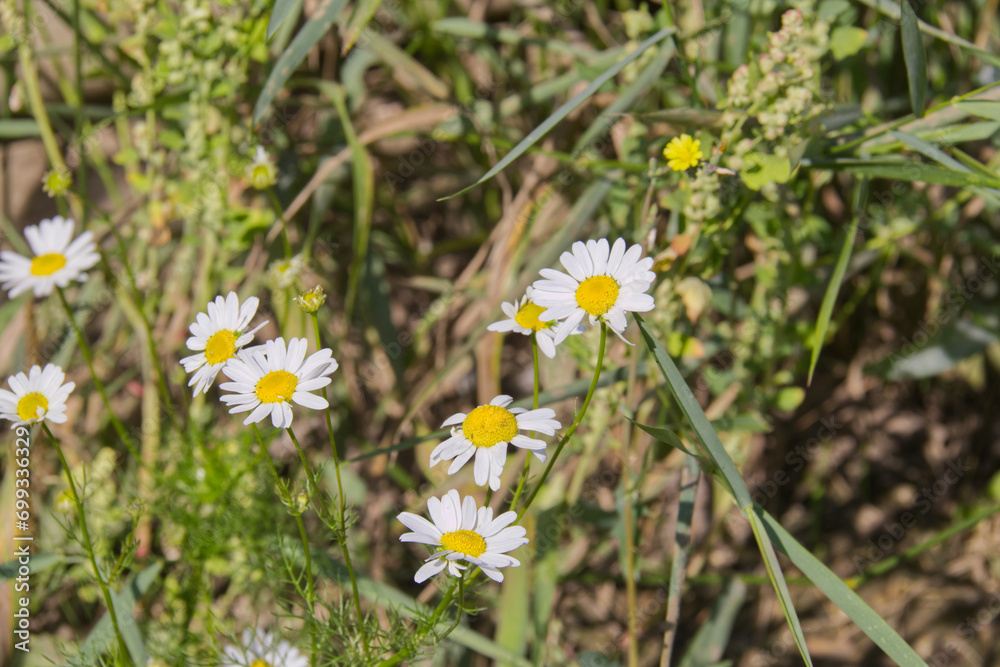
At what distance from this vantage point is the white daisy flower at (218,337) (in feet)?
2.57

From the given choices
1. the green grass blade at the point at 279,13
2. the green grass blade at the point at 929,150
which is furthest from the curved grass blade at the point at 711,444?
the green grass blade at the point at 279,13

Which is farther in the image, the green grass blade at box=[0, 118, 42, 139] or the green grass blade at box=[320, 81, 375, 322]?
the green grass blade at box=[0, 118, 42, 139]

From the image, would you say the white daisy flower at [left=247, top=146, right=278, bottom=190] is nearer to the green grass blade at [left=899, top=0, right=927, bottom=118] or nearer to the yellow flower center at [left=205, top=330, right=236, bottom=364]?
the yellow flower center at [left=205, top=330, right=236, bottom=364]

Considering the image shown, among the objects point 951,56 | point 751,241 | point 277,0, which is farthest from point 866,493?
point 277,0

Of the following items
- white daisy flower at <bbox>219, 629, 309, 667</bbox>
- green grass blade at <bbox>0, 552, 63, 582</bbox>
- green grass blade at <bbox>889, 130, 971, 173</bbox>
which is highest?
green grass blade at <bbox>889, 130, 971, 173</bbox>

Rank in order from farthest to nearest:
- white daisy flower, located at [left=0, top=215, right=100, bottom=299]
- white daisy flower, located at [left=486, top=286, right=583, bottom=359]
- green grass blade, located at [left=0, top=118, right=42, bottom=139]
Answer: green grass blade, located at [left=0, top=118, right=42, bottom=139], white daisy flower, located at [left=0, top=215, right=100, bottom=299], white daisy flower, located at [left=486, top=286, right=583, bottom=359]

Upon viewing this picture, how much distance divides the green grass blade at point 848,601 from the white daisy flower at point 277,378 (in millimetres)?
520

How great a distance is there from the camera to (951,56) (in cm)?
142

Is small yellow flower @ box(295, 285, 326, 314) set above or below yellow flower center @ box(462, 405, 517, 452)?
above

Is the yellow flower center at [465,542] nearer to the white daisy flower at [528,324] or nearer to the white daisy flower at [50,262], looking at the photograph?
the white daisy flower at [528,324]

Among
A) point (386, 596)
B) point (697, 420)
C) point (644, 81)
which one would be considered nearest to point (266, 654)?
point (386, 596)

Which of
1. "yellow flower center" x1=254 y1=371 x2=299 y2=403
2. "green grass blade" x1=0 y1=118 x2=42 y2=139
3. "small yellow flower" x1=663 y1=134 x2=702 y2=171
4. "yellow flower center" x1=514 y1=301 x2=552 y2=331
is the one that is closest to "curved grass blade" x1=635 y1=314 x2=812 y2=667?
"yellow flower center" x1=514 y1=301 x2=552 y2=331

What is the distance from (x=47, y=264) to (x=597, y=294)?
0.82 metres

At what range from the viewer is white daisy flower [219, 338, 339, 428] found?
2.39ft
